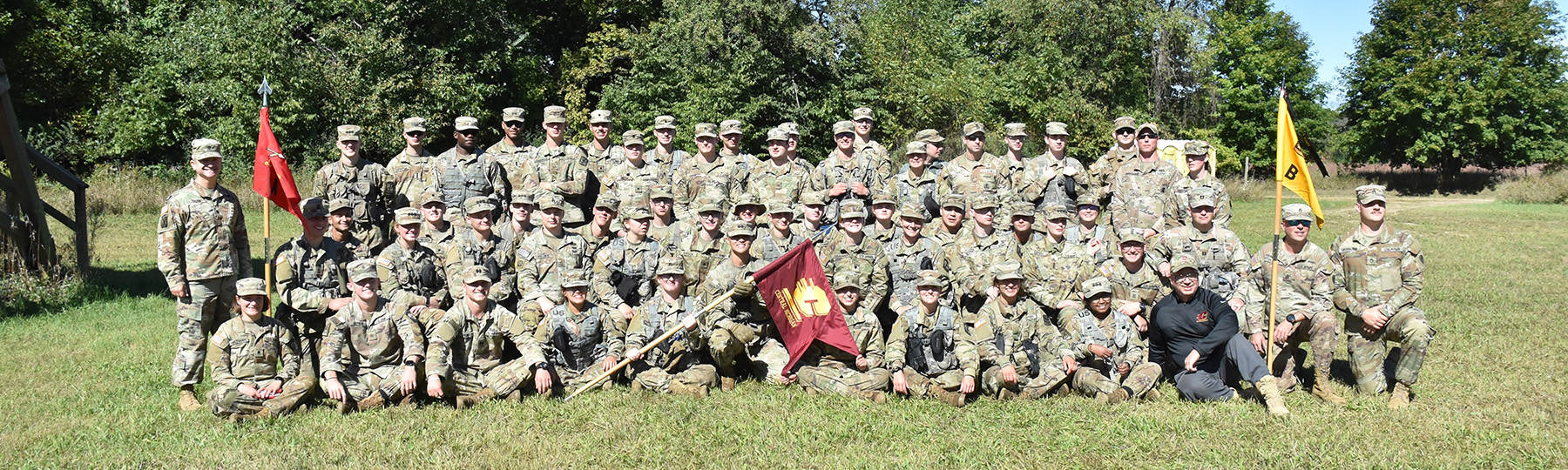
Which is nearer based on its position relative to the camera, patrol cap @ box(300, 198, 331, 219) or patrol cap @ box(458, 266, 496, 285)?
patrol cap @ box(458, 266, 496, 285)

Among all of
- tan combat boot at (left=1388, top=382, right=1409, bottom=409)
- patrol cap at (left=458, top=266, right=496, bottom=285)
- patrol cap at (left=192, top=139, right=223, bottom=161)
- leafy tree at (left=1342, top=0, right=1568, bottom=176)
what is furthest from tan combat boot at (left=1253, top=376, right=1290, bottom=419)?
leafy tree at (left=1342, top=0, right=1568, bottom=176)

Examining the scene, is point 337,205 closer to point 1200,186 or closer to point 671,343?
point 671,343

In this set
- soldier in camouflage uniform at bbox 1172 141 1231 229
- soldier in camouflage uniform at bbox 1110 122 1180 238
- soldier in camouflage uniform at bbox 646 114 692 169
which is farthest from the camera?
soldier in camouflage uniform at bbox 646 114 692 169

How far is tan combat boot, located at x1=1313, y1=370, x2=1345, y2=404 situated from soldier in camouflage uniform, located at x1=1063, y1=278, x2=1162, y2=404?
1219 millimetres

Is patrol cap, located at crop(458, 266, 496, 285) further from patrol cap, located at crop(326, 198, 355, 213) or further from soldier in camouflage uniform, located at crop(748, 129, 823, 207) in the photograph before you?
soldier in camouflage uniform, located at crop(748, 129, 823, 207)

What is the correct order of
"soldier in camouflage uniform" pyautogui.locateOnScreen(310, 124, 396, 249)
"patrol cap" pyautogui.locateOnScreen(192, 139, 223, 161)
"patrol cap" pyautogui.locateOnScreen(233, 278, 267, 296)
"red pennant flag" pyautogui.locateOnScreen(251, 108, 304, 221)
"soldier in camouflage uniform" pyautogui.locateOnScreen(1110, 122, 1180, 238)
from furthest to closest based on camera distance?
"soldier in camouflage uniform" pyautogui.locateOnScreen(1110, 122, 1180, 238) < "soldier in camouflage uniform" pyautogui.locateOnScreen(310, 124, 396, 249) < "red pennant flag" pyautogui.locateOnScreen(251, 108, 304, 221) < "patrol cap" pyautogui.locateOnScreen(192, 139, 223, 161) < "patrol cap" pyautogui.locateOnScreen(233, 278, 267, 296)

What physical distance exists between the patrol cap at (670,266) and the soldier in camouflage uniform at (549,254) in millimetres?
903

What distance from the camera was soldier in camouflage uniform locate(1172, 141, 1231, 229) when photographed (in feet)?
33.8

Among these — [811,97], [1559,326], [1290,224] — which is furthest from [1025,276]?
[811,97]

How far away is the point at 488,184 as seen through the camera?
446 inches

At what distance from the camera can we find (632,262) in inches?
383

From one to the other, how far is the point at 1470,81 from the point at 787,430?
49094mm

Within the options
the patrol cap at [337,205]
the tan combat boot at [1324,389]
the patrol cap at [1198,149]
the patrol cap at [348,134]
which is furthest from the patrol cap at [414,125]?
the tan combat boot at [1324,389]

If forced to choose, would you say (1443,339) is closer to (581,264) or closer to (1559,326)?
(1559,326)
